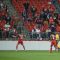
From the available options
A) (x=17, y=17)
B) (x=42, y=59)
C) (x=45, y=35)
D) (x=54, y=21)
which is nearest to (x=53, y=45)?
(x=45, y=35)

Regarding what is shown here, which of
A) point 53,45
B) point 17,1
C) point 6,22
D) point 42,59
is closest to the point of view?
point 42,59

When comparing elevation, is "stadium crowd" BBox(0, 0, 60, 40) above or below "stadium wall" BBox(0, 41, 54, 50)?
above

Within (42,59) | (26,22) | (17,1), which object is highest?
(17,1)

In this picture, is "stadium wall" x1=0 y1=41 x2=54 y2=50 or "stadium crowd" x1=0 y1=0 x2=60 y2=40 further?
"stadium crowd" x1=0 y1=0 x2=60 y2=40

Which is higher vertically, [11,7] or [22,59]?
[11,7]

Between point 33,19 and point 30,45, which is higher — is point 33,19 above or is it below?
above

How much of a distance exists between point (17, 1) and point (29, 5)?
1488 mm

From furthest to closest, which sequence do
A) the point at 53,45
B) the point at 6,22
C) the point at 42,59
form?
the point at 6,22, the point at 53,45, the point at 42,59

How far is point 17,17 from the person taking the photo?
101 ft

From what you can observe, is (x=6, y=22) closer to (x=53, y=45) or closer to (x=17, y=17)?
(x=17, y=17)

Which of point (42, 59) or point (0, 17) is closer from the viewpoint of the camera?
point (42, 59)

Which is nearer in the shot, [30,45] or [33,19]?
[30,45]

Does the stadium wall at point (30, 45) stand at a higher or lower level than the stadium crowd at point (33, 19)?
lower

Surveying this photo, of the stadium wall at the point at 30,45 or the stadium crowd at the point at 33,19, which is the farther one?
the stadium crowd at the point at 33,19
